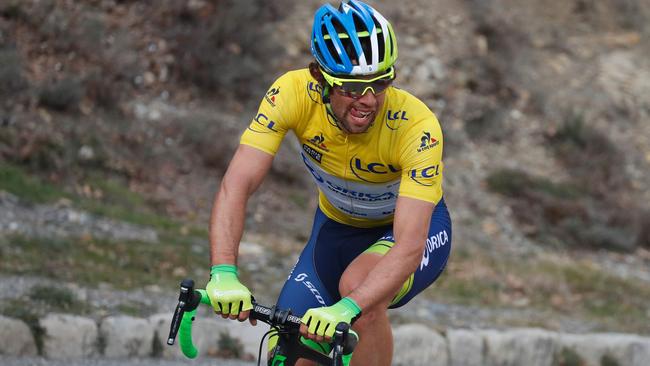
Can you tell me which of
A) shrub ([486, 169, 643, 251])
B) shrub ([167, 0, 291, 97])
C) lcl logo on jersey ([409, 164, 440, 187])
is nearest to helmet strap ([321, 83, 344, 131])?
lcl logo on jersey ([409, 164, 440, 187])

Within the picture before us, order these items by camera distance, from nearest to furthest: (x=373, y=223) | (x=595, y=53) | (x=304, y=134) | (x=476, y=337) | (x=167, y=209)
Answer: (x=304, y=134), (x=373, y=223), (x=476, y=337), (x=167, y=209), (x=595, y=53)

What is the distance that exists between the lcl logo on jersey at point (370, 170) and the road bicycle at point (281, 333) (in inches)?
42.9

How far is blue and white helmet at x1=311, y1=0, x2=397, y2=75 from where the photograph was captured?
412 cm

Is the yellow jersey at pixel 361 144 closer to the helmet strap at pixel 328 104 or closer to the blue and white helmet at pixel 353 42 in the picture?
the helmet strap at pixel 328 104

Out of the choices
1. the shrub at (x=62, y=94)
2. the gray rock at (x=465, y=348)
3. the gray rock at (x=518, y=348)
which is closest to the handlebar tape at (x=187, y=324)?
the gray rock at (x=465, y=348)

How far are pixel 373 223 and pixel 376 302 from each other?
137cm

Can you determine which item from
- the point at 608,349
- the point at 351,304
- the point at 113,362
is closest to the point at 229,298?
the point at 351,304

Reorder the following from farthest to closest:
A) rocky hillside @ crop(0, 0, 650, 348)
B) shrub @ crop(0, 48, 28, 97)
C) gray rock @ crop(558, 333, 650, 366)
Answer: shrub @ crop(0, 48, 28, 97) → rocky hillside @ crop(0, 0, 650, 348) → gray rock @ crop(558, 333, 650, 366)

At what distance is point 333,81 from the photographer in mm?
4141

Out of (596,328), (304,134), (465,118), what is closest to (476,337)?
(596,328)

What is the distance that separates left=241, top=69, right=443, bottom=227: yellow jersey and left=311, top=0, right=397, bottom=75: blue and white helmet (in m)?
0.35

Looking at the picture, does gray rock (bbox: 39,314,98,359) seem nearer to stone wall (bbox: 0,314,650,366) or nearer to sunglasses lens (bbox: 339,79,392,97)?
stone wall (bbox: 0,314,650,366)

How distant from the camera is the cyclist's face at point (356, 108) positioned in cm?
416

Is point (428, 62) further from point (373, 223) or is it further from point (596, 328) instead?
point (373, 223)
